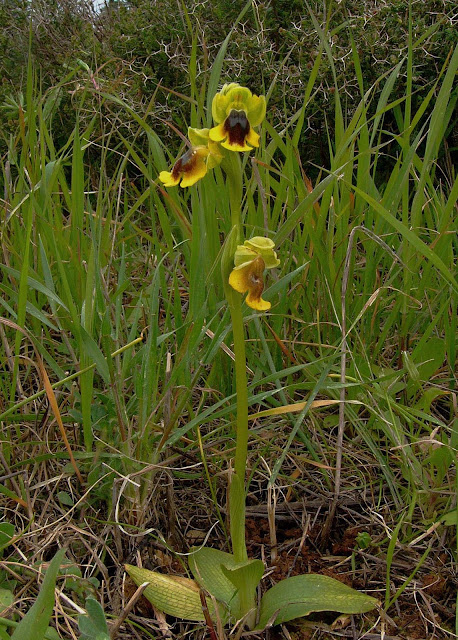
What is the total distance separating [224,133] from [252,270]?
0.72 ft

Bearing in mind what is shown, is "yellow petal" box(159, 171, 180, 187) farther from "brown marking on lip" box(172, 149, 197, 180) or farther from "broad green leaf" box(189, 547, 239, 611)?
"broad green leaf" box(189, 547, 239, 611)

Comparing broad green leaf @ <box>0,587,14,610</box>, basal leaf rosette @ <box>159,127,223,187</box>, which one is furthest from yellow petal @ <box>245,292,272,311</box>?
broad green leaf @ <box>0,587,14,610</box>

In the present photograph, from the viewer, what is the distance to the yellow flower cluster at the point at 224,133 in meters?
1.01

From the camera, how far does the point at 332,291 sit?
158cm

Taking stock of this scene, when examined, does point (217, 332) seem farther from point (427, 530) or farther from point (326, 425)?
point (427, 530)

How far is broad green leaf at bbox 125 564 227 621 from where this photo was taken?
1.13 metres

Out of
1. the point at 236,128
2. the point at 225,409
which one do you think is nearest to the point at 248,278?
the point at 236,128

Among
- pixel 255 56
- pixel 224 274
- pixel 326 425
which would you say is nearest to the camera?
pixel 224 274

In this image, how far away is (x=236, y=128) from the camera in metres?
1.01

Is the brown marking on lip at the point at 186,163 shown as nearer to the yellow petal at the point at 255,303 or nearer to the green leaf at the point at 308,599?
the yellow petal at the point at 255,303

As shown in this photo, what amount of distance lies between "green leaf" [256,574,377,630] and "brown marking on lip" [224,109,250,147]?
759 millimetres

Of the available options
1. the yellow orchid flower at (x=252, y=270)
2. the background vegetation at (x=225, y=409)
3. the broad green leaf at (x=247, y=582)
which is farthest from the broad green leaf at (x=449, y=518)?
the yellow orchid flower at (x=252, y=270)

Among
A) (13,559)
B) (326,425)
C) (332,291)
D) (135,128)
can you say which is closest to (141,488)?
(13,559)

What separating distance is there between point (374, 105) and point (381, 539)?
179 cm
